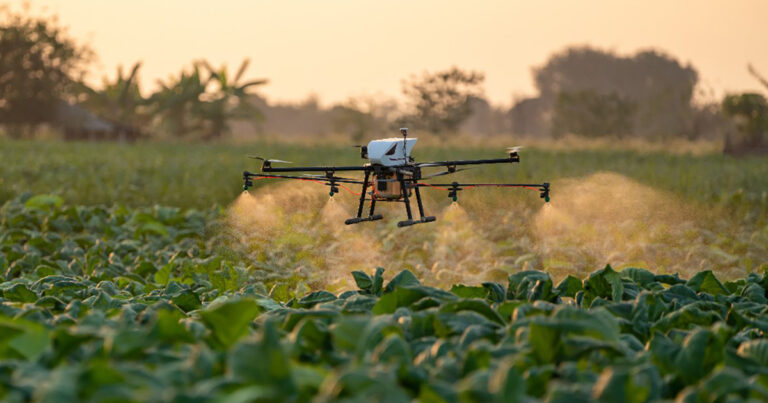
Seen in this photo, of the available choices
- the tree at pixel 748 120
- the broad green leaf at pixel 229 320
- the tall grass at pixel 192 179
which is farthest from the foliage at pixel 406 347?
the tree at pixel 748 120

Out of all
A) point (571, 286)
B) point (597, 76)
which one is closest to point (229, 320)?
point (571, 286)

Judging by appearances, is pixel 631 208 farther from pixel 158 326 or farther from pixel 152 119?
pixel 152 119

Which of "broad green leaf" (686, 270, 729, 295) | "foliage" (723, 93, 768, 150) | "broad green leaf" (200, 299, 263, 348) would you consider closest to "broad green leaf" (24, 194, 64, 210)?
"broad green leaf" (686, 270, 729, 295)

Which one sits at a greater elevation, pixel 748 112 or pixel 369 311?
pixel 748 112

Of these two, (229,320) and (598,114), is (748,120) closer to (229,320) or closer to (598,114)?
(598,114)

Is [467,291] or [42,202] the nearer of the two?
[467,291]

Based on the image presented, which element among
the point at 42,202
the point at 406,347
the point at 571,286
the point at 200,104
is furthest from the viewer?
the point at 200,104

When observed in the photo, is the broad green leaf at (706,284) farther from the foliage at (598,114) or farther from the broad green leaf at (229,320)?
the foliage at (598,114)
